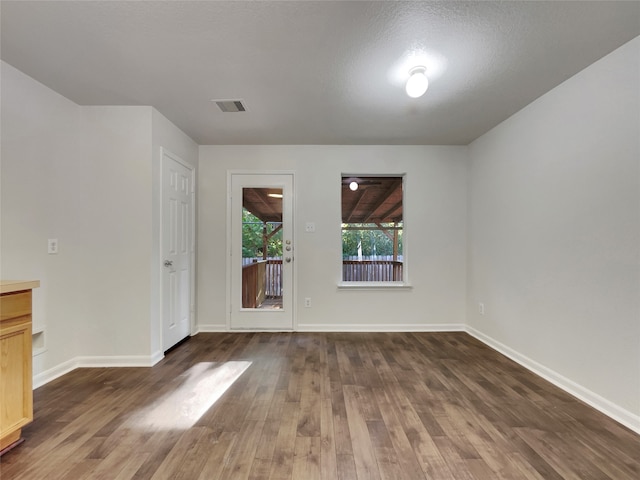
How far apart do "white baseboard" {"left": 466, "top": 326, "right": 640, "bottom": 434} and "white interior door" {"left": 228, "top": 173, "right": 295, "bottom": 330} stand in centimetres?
237

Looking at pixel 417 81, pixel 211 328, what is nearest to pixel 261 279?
pixel 211 328

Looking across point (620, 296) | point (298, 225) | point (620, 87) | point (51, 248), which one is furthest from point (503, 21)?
point (51, 248)

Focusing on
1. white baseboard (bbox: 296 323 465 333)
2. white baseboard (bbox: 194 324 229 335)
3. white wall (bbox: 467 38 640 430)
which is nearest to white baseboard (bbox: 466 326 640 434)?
white wall (bbox: 467 38 640 430)

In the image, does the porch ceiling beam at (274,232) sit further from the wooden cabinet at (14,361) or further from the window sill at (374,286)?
the wooden cabinet at (14,361)

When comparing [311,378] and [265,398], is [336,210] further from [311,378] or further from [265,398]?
[265,398]

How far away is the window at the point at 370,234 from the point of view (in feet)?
12.4

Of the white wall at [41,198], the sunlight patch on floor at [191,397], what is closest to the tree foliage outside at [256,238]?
the sunlight patch on floor at [191,397]

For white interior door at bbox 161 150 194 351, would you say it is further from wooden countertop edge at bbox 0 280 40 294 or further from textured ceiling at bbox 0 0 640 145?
wooden countertop edge at bbox 0 280 40 294

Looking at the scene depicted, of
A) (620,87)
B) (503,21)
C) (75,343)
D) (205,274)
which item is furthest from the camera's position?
(205,274)

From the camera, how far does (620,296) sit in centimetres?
181

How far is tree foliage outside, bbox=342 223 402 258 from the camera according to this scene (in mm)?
3783

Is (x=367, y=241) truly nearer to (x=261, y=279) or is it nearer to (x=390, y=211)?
(x=390, y=211)

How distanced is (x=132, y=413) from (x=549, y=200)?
3462 mm

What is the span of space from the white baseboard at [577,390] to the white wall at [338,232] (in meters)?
0.91
